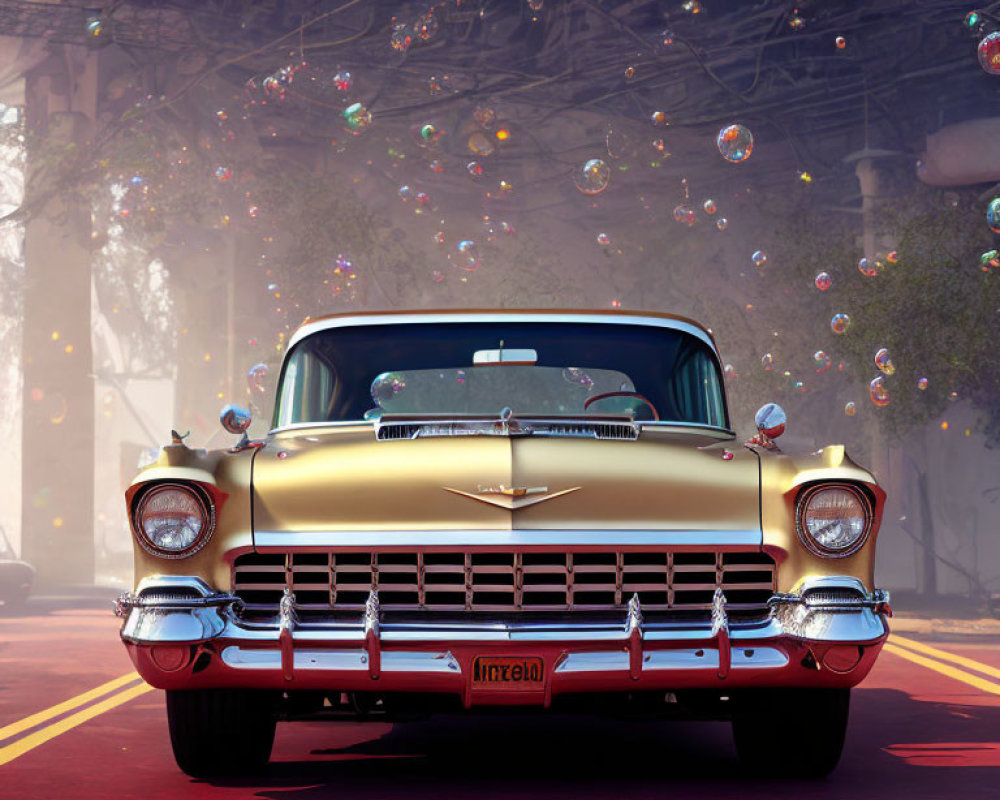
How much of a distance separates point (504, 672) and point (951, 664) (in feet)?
21.2

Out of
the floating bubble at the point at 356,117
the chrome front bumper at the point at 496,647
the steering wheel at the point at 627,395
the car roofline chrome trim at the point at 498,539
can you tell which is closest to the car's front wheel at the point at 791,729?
the chrome front bumper at the point at 496,647

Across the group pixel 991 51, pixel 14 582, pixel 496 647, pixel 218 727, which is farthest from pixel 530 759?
pixel 14 582

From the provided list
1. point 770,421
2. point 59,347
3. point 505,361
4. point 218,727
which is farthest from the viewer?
point 59,347

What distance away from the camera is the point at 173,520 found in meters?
5.08

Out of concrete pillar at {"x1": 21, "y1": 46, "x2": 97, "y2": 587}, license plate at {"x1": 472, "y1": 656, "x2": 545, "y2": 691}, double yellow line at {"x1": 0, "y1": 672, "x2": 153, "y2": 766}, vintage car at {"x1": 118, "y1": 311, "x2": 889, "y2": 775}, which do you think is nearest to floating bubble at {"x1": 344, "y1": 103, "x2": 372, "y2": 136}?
double yellow line at {"x1": 0, "y1": 672, "x2": 153, "y2": 766}

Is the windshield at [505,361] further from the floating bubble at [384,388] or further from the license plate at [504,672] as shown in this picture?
the license plate at [504,672]

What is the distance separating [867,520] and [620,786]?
1262 mm

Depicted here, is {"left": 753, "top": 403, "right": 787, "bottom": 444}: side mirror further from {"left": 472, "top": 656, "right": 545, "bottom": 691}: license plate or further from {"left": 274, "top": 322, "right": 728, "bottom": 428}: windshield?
{"left": 472, "top": 656, "right": 545, "bottom": 691}: license plate

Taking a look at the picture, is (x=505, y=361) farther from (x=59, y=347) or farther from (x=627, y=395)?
(x=59, y=347)

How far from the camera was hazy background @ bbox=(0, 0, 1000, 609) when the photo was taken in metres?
28.2

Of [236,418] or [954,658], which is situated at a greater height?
[236,418]

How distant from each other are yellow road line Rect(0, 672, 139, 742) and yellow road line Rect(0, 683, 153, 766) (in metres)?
0.10

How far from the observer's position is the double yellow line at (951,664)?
30.1 ft

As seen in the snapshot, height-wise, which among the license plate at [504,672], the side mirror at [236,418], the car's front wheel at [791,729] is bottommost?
the car's front wheel at [791,729]
